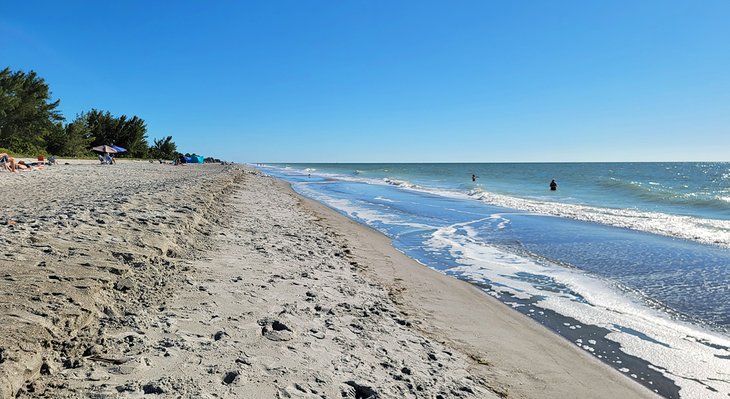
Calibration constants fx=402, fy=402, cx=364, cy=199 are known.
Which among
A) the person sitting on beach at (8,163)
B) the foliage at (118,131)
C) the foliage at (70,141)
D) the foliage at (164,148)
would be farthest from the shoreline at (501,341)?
the foliage at (164,148)

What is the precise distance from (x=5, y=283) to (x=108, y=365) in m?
1.75

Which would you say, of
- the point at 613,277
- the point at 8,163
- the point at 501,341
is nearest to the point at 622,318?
the point at 501,341

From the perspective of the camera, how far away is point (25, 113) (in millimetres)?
37500

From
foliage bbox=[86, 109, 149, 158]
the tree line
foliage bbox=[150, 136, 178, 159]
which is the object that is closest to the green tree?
the tree line

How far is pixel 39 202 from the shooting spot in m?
9.29

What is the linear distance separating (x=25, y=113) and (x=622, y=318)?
159 feet

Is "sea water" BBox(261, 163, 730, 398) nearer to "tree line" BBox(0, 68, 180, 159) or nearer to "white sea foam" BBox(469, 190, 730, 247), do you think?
"white sea foam" BBox(469, 190, 730, 247)

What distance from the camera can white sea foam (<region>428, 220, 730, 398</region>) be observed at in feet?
14.3

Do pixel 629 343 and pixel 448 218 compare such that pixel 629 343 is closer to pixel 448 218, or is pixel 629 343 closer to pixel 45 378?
pixel 45 378

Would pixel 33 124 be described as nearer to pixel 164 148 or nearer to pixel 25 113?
pixel 25 113

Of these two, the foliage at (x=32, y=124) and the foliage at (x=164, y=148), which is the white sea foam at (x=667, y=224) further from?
the foliage at (x=164, y=148)

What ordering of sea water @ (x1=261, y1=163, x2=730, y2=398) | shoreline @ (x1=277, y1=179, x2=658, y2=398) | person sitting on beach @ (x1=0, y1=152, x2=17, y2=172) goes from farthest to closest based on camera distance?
1. person sitting on beach @ (x1=0, y1=152, x2=17, y2=172)
2. sea water @ (x1=261, y1=163, x2=730, y2=398)
3. shoreline @ (x1=277, y1=179, x2=658, y2=398)

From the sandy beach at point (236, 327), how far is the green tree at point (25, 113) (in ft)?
129

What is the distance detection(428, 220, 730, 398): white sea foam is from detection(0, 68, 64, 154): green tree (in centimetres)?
4189
